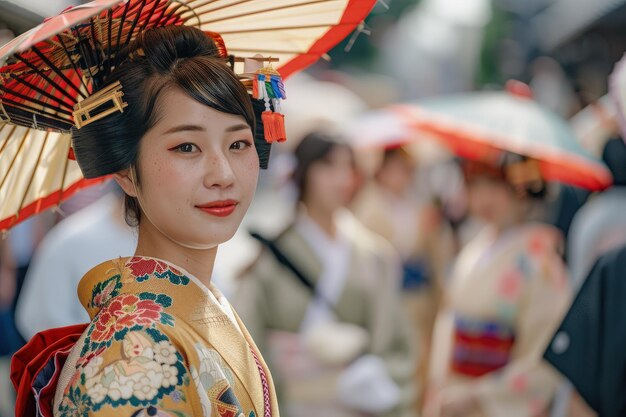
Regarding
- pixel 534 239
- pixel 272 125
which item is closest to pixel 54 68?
pixel 272 125

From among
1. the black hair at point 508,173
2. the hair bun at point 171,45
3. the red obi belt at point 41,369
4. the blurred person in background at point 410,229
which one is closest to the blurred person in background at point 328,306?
the black hair at point 508,173

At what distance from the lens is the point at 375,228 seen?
24.7 feet

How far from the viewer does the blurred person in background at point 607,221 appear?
5.96 meters

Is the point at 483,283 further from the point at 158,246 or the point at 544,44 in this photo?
the point at 544,44

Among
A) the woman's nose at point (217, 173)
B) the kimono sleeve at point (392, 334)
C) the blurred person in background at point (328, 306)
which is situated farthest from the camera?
the kimono sleeve at point (392, 334)

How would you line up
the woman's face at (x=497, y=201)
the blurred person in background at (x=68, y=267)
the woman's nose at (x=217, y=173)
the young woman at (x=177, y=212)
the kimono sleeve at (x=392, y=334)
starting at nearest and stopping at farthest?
the young woman at (x=177, y=212)
the woman's nose at (x=217, y=173)
the blurred person in background at (x=68, y=267)
the kimono sleeve at (x=392, y=334)
the woman's face at (x=497, y=201)

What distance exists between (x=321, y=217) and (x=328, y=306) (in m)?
0.49

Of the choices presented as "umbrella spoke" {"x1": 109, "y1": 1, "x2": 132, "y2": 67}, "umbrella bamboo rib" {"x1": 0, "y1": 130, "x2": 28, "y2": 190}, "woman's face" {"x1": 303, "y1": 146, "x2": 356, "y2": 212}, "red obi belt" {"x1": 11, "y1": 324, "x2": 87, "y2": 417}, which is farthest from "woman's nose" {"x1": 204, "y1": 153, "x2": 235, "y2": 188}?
"woman's face" {"x1": 303, "y1": 146, "x2": 356, "y2": 212}

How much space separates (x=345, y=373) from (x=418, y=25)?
38.9ft

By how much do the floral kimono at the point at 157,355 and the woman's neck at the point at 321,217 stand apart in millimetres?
2827

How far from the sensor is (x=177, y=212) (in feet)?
7.61

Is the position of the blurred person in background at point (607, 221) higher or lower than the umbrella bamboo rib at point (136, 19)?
lower

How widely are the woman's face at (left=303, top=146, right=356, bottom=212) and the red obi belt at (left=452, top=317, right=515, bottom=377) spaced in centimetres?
93

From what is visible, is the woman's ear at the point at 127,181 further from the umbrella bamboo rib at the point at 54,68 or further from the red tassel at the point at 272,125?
the red tassel at the point at 272,125
